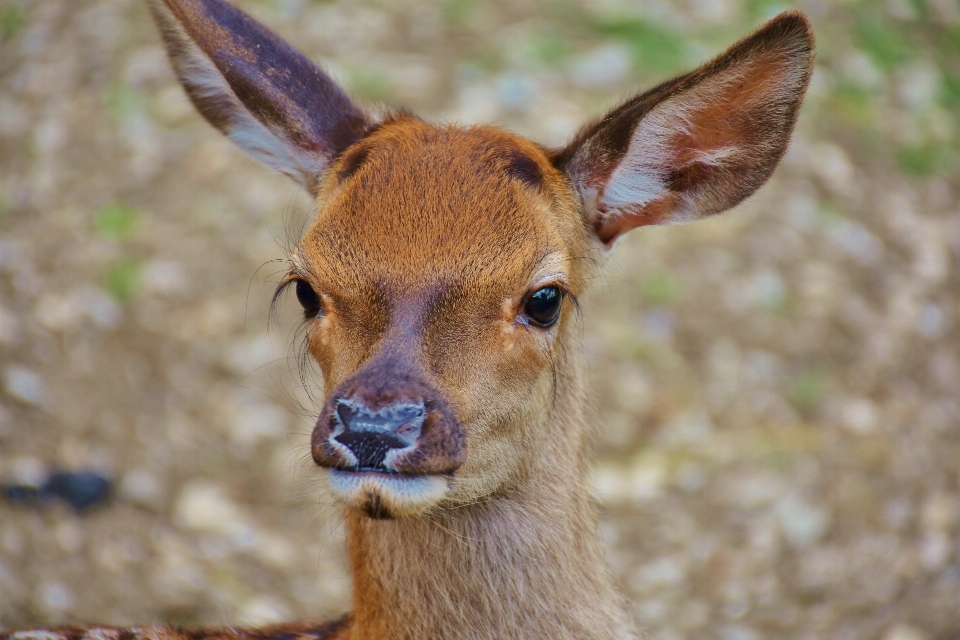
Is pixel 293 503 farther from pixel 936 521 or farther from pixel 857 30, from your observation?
pixel 857 30

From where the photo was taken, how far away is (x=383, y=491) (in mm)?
2758

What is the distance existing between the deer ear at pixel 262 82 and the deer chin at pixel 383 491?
1420mm

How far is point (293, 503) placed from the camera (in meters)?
6.06

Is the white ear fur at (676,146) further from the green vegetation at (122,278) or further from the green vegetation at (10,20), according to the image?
the green vegetation at (10,20)

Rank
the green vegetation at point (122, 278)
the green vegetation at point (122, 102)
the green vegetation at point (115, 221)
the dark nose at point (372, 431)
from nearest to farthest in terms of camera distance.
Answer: the dark nose at point (372, 431) → the green vegetation at point (122, 278) → the green vegetation at point (115, 221) → the green vegetation at point (122, 102)

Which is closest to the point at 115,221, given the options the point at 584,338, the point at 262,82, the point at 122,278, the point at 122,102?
the point at 122,278

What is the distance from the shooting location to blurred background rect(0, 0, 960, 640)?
231 inches

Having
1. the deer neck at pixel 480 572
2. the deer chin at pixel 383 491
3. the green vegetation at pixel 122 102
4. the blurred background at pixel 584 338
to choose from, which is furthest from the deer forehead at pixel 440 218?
the green vegetation at pixel 122 102

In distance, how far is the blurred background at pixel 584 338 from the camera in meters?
5.88

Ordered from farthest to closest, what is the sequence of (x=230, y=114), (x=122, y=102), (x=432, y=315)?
1. (x=122, y=102)
2. (x=230, y=114)
3. (x=432, y=315)

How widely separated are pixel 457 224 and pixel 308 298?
1.74ft

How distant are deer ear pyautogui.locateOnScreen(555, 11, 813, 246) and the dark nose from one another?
1261mm

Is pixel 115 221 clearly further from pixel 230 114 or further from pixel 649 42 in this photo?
pixel 649 42

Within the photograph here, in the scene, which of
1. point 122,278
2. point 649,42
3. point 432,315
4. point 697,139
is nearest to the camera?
point 432,315
